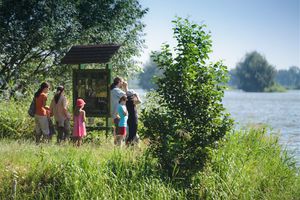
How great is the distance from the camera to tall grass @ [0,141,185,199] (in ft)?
29.5

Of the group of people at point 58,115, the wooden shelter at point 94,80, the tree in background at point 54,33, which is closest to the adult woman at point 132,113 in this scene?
the group of people at point 58,115

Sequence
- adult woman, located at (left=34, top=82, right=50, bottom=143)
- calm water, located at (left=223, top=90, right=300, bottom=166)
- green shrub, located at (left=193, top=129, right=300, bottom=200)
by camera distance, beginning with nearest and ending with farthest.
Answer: green shrub, located at (left=193, top=129, right=300, bottom=200) < adult woman, located at (left=34, top=82, right=50, bottom=143) < calm water, located at (left=223, top=90, right=300, bottom=166)

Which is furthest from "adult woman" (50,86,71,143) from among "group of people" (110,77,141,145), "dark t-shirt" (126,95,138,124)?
"dark t-shirt" (126,95,138,124)

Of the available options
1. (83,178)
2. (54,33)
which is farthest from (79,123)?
(54,33)

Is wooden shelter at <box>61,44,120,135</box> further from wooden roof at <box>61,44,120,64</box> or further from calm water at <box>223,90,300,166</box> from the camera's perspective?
calm water at <box>223,90,300,166</box>

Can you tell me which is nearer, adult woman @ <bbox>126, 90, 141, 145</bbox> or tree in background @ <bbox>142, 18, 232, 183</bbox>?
tree in background @ <bbox>142, 18, 232, 183</bbox>

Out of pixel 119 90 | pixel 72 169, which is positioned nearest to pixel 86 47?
pixel 119 90

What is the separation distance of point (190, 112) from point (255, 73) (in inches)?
4316

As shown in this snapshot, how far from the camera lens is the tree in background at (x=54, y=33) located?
20.7 meters

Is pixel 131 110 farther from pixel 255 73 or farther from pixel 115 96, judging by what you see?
Result: pixel 255 73

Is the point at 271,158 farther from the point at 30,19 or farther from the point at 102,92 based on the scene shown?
the point at 30,19

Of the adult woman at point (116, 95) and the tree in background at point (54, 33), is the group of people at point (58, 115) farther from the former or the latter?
the tree in background at point (54, 33)

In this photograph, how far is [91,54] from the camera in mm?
14859

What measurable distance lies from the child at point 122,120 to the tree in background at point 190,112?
2.37 metres
